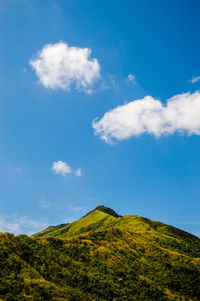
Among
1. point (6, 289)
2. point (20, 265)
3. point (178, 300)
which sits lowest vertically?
point (178, 300)

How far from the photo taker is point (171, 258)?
6744 cm

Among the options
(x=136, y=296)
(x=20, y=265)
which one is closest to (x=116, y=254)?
(x=136, y=296)

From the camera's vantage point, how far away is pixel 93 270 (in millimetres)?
49781

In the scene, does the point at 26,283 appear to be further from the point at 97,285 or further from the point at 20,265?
the point at 97,285

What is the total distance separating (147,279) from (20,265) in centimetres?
3528

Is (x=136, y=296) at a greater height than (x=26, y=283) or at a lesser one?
lesser

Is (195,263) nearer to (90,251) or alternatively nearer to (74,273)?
(90,251)

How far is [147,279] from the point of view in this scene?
5309 centimetres

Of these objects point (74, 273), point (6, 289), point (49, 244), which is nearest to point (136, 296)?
point (74, 273)

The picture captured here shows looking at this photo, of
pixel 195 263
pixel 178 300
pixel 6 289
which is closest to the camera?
pixel 6 289

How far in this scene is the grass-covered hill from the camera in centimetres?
3228

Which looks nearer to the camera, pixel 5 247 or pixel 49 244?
pixel 5 247

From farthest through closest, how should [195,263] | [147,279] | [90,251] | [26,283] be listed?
[195,263] → [90,251] → [147,279] → [26,283]

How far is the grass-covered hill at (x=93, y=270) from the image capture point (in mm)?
32281
